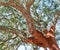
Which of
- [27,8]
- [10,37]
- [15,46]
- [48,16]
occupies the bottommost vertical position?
[15,46]

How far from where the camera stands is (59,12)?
4312 mm

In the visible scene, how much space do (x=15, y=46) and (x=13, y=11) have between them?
86 cm

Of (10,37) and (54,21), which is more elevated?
(54,21)

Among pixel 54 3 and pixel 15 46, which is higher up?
pixel 54 3

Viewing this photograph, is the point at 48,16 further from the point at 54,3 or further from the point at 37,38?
the point at 37,38

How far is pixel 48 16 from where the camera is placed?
187 inches

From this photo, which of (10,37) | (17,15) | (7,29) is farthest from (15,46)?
(7,29)

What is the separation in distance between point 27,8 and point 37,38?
58 cm

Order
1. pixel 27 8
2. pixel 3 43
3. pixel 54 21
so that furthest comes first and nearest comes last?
pixel 3 43, pixel 54 21, pixel 27 8

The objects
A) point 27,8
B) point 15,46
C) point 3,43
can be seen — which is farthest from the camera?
point 15,46

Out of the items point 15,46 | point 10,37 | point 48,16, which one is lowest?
point 15,46

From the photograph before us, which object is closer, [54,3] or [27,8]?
[27,8]

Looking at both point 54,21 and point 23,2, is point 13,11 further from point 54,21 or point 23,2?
point 54,21

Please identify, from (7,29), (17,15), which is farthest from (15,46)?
(7,29)
